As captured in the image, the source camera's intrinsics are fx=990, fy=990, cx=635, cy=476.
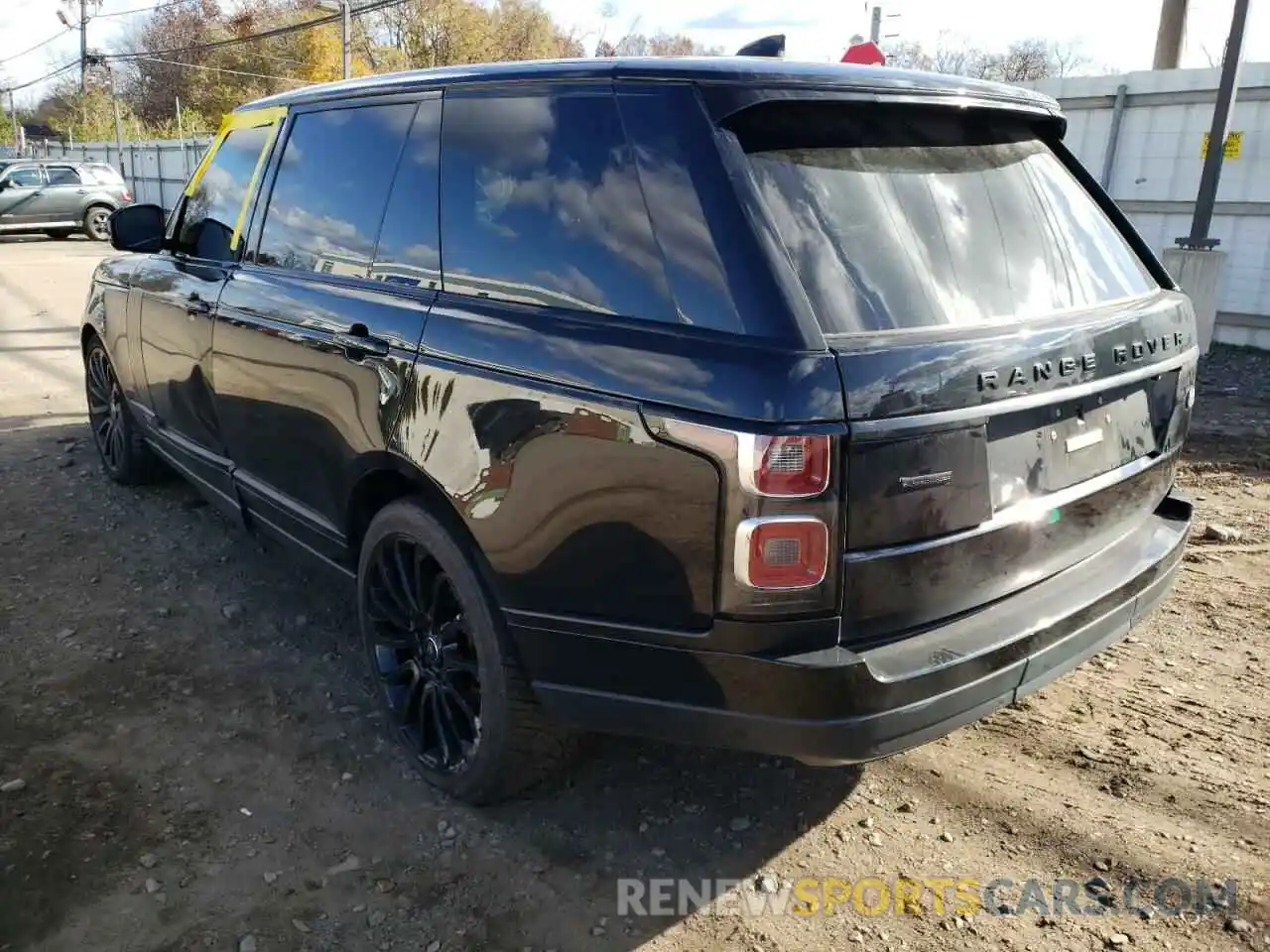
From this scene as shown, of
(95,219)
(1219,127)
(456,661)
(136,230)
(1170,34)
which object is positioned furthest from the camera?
(95,219)

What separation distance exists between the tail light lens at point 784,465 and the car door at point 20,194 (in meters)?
23.7

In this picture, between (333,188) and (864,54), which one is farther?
(864,54)

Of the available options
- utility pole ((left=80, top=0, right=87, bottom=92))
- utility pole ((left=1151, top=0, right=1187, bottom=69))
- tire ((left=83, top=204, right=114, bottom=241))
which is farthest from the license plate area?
utility pole ((left=80, top=0, right=87, bottom=92))

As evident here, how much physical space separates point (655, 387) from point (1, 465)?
17.9ft

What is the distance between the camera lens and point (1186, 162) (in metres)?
10.1

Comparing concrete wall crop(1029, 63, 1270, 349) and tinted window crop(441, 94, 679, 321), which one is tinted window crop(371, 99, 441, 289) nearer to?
tinted window crop(441, 94, 679, 321)

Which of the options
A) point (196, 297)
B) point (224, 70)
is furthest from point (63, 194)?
point (224, 70)

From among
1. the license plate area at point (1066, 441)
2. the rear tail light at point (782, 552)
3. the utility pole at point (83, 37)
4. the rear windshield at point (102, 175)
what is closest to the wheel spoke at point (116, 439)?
the rear tail light at point (782, 552)

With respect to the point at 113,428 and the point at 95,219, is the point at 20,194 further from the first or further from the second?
the point at 113,428

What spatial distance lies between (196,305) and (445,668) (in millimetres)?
2099

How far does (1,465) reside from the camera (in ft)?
19.6

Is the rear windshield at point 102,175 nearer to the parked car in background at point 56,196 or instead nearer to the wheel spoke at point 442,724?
the parked car in background at point 56,196

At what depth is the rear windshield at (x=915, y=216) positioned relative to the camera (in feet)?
7.14

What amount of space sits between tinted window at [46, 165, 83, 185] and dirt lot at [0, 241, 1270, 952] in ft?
68.7
